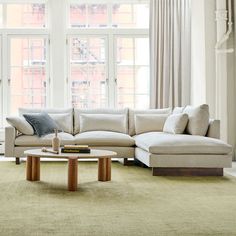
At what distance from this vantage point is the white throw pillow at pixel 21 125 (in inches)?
249

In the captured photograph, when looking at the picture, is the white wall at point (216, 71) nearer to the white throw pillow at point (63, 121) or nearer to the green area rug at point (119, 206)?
the green area rug at point (119, 206)

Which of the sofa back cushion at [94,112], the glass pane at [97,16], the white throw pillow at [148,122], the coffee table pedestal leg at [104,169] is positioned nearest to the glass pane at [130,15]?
the glass pane at [97,16]

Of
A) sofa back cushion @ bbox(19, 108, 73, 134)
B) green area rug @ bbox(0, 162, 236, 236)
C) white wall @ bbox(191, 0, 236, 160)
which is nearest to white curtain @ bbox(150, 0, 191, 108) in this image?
white wall @ bbox(191, 0, 236, 160)

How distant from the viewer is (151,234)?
2535 mm

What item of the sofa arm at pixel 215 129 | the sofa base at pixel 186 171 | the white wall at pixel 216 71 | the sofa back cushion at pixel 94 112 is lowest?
the sofa base at pixel 186 171

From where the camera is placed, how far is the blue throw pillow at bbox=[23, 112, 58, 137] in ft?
20.8

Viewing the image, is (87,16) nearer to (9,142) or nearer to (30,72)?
(30,72)

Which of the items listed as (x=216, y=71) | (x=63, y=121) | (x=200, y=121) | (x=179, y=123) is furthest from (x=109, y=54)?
(x=200, y=121)

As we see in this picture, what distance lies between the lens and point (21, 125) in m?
6.35

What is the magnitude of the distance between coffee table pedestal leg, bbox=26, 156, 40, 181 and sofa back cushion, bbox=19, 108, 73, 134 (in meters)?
2.07

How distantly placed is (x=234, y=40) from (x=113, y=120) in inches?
86.7

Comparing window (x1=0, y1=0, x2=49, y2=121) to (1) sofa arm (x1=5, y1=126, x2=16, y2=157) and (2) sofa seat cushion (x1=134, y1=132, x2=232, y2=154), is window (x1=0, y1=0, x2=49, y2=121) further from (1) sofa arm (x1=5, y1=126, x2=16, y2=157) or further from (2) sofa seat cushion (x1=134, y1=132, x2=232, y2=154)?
(2) sofa seat cushion (x1=134, y1=132, x2=232, y2=154)

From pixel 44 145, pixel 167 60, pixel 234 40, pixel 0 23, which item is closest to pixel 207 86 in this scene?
pixel 234 40

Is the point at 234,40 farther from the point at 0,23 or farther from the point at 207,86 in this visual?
the point at 0,23
